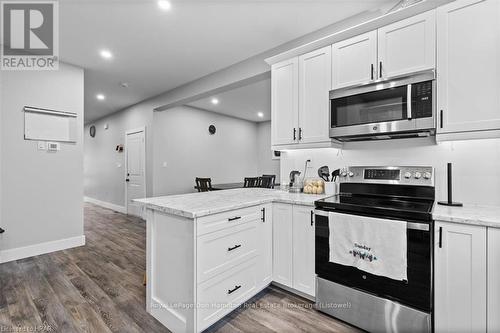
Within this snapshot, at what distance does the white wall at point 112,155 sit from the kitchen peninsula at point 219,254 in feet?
12.1

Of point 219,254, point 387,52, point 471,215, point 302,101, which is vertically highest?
point 387,52

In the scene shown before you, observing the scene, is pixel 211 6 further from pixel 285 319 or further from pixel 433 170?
pixel 285 319

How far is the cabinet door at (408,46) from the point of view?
5.92 feet

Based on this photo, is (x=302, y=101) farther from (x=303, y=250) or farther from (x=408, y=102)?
(x=303, y=250)

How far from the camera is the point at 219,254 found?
1758 mm

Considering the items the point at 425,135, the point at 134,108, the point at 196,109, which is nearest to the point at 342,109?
the point at 425,135

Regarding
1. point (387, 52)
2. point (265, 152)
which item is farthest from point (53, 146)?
point (265, 152)

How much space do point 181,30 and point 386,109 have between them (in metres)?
2.26

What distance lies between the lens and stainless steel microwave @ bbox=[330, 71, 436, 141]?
1795 mm

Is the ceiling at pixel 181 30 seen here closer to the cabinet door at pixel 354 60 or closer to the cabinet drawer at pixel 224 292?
the cabinet door at pixel 354 60

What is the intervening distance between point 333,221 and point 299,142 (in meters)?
0.95

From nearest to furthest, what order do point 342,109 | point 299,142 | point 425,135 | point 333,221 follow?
A: 1. point 333,221
2. point 425,135
3. point 342,109
4. point 299,142

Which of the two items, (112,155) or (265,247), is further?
(112,155)

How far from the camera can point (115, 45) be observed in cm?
300
